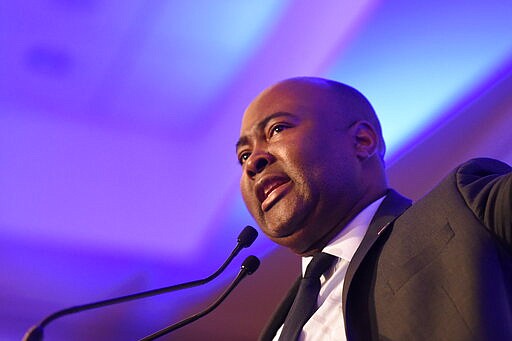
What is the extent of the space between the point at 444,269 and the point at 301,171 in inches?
18.3

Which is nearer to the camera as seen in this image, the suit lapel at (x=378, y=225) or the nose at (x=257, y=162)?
the suit lapel at (x=378, y=225)

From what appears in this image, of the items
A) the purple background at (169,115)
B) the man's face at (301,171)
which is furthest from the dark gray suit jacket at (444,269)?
the purple background at (169,115)

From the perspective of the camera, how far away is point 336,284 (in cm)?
131

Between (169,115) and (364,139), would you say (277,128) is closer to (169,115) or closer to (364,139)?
(364,139)

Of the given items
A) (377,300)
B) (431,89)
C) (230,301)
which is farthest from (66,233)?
(377,300)

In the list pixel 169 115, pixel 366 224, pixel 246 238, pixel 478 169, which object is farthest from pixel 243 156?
pixel 478 169

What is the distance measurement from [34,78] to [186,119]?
1.60 feet

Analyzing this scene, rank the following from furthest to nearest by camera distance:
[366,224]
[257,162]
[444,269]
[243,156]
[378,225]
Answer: [243,156] < [257,162] < [366,224] < [378,225] < [444,269]

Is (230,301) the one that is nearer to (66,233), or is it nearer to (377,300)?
(66,233)

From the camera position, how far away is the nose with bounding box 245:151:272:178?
1500mm

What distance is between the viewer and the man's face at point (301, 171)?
56.0 inches

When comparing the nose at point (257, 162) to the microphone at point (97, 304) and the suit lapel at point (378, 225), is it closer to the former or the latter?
the microphone at point (97, 304)

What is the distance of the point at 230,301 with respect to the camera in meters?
2.56

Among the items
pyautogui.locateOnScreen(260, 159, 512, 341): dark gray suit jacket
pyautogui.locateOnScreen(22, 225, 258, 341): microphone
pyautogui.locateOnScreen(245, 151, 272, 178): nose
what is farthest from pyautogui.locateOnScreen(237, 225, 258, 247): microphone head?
pyautogui.locateOnScreen(260, 159, 512, 341): dark gray suit jacket
